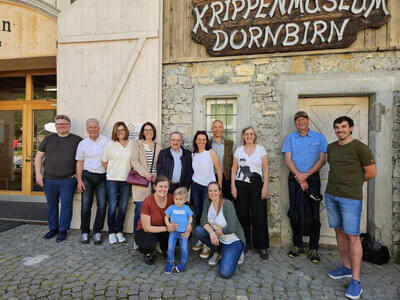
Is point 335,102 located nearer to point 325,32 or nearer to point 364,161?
point 325,32

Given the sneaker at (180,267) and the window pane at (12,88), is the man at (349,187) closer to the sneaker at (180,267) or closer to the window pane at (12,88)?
the sneaker at (180,267)

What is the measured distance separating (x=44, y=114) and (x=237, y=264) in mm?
5996

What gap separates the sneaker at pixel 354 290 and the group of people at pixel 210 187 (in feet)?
0.04

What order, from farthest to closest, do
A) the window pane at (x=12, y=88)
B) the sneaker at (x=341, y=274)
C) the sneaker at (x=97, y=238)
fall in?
the window pane at (x=12, y=88)
the sneaker at (x=97, y=238)
the sneaker at (x=341, y=274)

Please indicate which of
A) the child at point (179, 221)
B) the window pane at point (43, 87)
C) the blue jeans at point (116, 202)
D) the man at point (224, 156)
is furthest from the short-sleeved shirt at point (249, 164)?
the window pane at point (43, 87)

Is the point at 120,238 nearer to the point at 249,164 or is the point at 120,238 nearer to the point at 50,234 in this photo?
the point at 50,234

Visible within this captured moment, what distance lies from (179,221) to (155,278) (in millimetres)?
691

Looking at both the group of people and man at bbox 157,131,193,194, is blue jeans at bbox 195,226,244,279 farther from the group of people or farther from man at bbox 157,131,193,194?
man at bbox 157,131,193,194

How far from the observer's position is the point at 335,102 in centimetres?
389

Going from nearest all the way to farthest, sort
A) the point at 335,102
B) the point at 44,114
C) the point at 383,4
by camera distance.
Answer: the point at 383,4 → the point at 335,102 → the point at 44,114

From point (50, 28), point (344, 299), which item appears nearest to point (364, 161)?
point (344, 299)

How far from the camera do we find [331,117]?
391 cm

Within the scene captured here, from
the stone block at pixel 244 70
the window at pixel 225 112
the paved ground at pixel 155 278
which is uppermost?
the stone block at pixel 244 70

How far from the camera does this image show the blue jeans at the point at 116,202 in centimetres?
397
